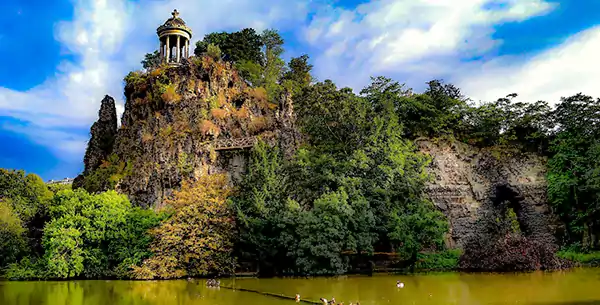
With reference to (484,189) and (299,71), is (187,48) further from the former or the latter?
(484,189)

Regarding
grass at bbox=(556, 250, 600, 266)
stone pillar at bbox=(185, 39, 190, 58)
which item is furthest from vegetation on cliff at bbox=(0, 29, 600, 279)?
stone pillar at bbox=(185, 39, 190, 58)

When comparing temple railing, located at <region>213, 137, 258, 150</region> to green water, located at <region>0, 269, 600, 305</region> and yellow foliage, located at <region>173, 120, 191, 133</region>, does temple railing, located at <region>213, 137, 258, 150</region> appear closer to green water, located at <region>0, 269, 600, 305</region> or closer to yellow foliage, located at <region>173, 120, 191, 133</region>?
yellow foliage, located at <region>173, 120, 191, 133</region>

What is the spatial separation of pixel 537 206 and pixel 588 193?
2769mm

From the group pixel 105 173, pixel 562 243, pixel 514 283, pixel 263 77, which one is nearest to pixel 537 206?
pixel 562 243

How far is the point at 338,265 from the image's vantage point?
70.9 ft

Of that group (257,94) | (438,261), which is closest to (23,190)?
(257,94)

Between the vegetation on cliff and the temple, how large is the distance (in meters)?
2.15

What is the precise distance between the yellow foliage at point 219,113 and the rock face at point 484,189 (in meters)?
12.3

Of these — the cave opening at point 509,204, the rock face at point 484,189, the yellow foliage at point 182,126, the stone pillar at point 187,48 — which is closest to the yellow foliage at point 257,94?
the yellow foliage at point 182,126

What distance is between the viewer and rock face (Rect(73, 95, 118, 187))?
107 ft

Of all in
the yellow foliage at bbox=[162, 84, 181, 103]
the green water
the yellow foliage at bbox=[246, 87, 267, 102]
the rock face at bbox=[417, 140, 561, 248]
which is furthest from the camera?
the yellow foliage at bbox=[246, 87, 267, 102]

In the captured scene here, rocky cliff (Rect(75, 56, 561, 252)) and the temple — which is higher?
the temple

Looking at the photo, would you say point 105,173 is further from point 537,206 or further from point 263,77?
point 537,206

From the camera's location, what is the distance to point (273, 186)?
24.4 meters
